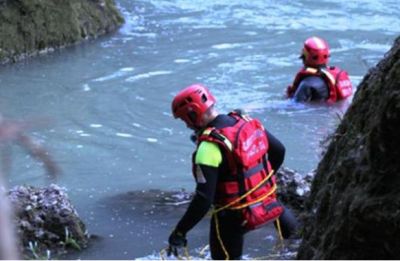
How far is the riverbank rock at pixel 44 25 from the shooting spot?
15.4 meters

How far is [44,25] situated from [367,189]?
44.9 ft

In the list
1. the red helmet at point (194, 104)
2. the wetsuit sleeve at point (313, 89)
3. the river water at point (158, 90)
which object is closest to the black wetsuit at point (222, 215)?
the red helmet at point (194, 104)

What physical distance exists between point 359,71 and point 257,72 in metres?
1.67

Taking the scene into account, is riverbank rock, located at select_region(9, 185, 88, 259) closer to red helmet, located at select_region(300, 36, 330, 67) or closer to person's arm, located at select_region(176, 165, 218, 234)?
person's arm, located at select_region(176, 165, 218, 234)

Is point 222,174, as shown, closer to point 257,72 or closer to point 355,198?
point 355,198

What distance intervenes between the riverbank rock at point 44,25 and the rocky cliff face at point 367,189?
1178cm

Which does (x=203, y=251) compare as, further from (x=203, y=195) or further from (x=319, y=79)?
(x=319, y=79)

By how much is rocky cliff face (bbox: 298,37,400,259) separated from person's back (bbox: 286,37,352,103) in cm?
592

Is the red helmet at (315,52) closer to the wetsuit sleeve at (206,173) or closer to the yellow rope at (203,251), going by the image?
the yellow rope at (203,251)

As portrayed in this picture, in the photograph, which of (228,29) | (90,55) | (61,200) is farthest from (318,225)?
(228,29)

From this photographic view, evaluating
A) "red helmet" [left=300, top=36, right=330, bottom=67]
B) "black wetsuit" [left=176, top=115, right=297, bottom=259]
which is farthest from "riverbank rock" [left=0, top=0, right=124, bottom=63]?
"black wetsuit" [left=176, top=115, right=297, bottom=259]

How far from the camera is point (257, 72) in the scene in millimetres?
13539

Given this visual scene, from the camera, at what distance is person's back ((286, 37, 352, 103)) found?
9.99m

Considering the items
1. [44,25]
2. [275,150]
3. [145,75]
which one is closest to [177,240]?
[275,150]
